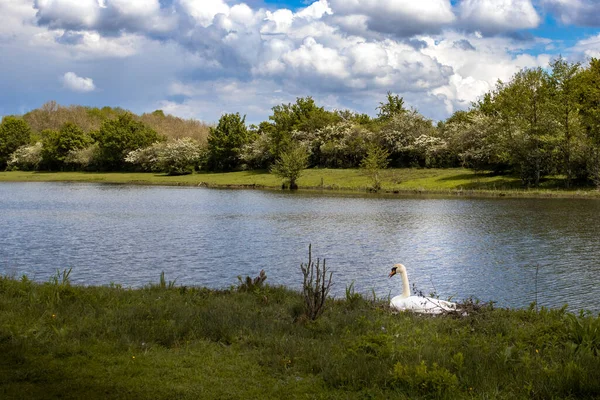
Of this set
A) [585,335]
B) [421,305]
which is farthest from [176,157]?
[585,335]

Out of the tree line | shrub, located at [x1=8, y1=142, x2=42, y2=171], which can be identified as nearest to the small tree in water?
the tree line

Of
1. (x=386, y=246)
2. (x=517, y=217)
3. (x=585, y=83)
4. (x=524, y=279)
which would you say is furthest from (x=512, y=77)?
(x=524, y=279)

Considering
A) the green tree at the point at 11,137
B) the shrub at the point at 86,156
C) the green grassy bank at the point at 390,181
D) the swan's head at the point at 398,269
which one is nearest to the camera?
the swan's head at the point at 398,269

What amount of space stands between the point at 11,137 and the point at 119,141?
39.8m

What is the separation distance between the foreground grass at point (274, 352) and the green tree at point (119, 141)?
12925 centimetres

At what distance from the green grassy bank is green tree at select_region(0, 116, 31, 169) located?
111 ft

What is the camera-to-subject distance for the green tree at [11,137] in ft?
502

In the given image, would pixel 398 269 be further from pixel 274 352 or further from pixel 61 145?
pixel 61 145

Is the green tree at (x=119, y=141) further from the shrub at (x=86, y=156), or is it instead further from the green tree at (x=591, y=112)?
the green tree at (x=591, y=112)

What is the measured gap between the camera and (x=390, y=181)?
8731 cm

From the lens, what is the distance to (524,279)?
23172 mm

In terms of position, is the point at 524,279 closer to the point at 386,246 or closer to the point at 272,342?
the point at 386,246

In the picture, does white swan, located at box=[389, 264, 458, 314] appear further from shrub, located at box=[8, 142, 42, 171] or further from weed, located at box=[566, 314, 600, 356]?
shrub, located at box=[8, 142, 42, 171]

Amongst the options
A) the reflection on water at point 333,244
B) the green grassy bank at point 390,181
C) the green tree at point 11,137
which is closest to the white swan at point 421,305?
the reflection on water at point 333,244
